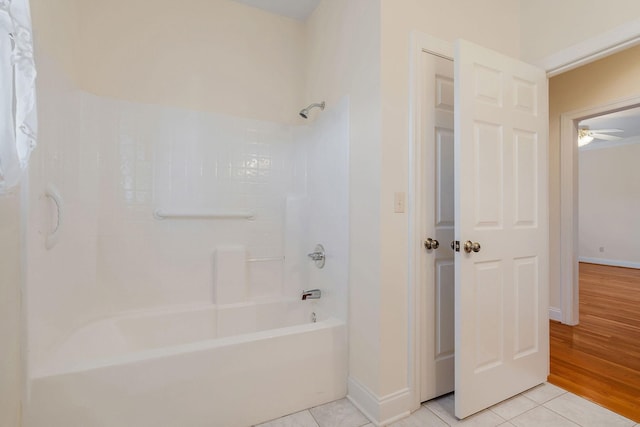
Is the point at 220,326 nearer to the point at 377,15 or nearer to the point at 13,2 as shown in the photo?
the point at 13,2

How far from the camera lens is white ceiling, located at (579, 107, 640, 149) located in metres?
4.40

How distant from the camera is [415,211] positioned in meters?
1.62

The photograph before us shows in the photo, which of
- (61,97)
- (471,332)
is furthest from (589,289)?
(61,97)

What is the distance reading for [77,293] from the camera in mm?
1744

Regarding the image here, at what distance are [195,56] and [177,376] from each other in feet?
6.93

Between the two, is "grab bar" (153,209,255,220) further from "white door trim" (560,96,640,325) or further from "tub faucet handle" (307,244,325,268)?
"white door trim" (560,96,640,325)

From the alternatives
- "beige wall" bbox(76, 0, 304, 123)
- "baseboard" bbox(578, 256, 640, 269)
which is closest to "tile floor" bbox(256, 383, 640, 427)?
"beige wall" bbox(76, 0, 304, 123)

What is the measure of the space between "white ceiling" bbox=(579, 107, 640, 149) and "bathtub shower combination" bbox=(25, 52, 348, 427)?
15.6ft

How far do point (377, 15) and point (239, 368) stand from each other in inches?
77.6

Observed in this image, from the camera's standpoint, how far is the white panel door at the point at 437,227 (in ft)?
5.49

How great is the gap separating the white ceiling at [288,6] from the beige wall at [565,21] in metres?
1.49

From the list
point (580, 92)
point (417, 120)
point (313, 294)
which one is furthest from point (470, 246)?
point (580, 92)

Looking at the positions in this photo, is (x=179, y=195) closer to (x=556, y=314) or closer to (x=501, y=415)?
(x=501, y=415)

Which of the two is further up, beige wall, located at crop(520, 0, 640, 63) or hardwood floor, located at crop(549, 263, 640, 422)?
beige wall, located at crop(520, 0, 640, 63)
